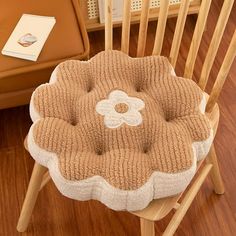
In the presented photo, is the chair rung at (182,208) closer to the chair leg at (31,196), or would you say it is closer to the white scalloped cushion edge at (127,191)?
the white scalloped cushion edge at (127,191)

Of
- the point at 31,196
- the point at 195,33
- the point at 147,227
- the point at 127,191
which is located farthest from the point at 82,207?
the point at 195,33

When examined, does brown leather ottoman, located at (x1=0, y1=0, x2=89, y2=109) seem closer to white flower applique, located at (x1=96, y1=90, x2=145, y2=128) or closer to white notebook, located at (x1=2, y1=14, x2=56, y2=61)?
white notebook, located at (x1=2, y1=14, x2=56, y2=61)

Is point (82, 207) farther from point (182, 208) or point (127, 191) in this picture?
point (127, 191)

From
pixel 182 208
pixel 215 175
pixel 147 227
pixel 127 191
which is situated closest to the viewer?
pixel 127 191

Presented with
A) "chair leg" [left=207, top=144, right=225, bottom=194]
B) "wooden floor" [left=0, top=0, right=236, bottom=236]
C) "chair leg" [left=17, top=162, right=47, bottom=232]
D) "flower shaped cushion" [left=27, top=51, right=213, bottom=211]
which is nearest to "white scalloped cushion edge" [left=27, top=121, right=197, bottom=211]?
"flower shaped cushion" [left=27, top=51, right=213, bottom=211]

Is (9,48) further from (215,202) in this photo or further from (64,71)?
(215,202)

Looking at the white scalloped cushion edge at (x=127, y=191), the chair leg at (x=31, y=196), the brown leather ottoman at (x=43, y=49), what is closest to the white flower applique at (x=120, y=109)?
the white scalloped cushion edge at (x=127, y=191)

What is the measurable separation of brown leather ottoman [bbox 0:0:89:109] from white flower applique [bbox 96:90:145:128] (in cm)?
42

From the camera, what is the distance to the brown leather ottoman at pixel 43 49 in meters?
1.42

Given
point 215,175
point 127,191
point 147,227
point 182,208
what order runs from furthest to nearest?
point 215,175 < point 182,208 < point 147,227 < point 127,191

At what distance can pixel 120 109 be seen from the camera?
3.47 feet

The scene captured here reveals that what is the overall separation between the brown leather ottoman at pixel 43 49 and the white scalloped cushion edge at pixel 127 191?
21.4 inches

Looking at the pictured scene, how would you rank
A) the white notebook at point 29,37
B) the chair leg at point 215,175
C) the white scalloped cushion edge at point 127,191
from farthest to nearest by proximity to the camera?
the white notebook at point 29,37, the chair leg at point 215,175, the white scalloped cushion edge at point 127,191

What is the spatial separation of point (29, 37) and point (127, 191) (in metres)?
0.79
